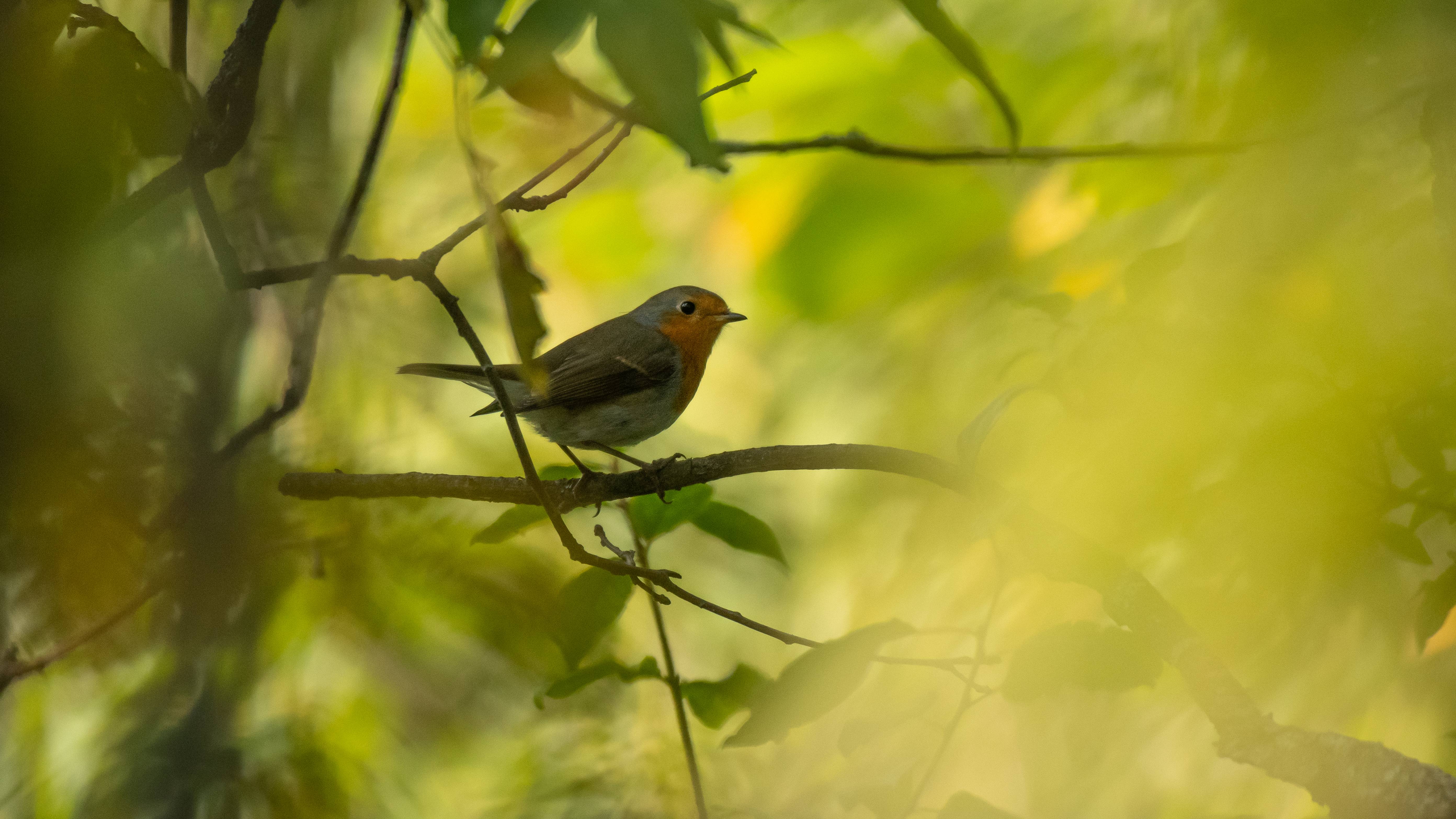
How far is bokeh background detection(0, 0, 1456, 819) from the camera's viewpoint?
4.17 feet

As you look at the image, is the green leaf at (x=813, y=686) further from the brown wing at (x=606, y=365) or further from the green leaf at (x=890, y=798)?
the brown wing at (x=606, y=365)

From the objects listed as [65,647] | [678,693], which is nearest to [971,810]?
[678,693]

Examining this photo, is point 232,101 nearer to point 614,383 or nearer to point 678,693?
point 678,693

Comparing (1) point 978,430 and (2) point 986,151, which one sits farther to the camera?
(2) point 986,151

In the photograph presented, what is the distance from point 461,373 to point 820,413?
1.41 m

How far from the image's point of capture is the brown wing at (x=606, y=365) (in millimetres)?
2885

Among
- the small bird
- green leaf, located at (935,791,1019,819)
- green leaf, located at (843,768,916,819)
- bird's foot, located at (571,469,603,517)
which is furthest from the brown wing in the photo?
green leaf, located at (935,791,1019,819)

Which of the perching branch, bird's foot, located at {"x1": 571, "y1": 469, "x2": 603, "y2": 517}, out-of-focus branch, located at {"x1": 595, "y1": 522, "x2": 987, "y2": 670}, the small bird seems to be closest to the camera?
the perching branch

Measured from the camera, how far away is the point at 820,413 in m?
3.41

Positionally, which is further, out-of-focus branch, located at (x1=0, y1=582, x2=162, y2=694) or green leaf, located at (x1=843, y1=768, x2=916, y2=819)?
green leaf, located at (x1=843, y1=768, x2=916, y2=819)

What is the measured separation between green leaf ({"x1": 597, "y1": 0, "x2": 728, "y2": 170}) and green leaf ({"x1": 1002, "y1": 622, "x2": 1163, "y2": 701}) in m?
1.16

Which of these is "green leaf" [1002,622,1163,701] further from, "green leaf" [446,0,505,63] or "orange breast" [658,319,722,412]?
"orange breast" [658,319,722,412]

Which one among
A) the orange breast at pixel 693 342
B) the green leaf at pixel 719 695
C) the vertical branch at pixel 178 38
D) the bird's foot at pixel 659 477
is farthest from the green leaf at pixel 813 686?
the orange breast at pixel 693 342

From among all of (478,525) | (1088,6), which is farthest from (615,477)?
(1088,6)
